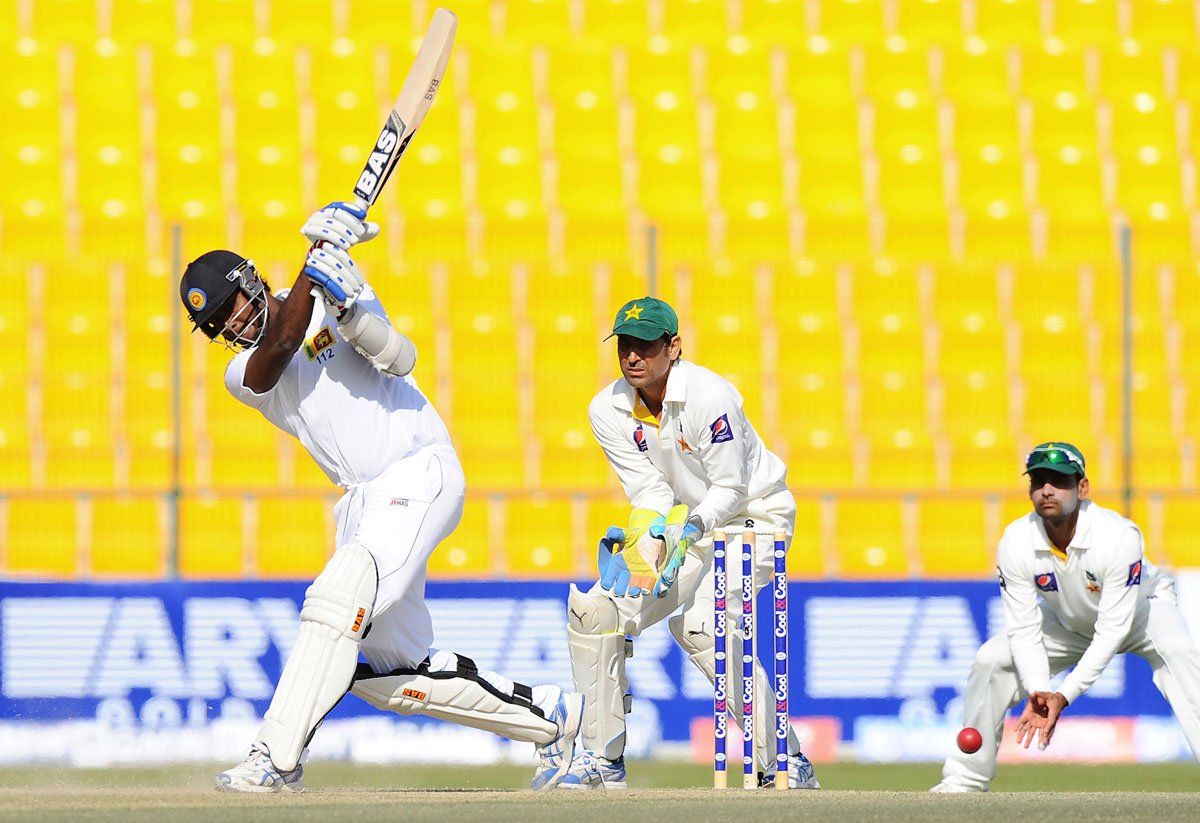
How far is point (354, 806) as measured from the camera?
200 inches

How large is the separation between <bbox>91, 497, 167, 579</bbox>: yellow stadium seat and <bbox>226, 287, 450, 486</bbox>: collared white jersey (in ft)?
14.8

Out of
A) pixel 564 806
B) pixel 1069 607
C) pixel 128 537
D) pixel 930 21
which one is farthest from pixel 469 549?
pixel 930 21

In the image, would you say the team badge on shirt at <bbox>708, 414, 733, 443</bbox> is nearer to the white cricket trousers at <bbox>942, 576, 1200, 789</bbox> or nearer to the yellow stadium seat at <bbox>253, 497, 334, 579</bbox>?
the white cricket trousers at <bbox>942, 576, 1200, 789</bbox>

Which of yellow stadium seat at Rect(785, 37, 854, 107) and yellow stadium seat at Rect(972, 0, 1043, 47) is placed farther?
yellow stadium seat at Rect(972, 0, 1043, 47)

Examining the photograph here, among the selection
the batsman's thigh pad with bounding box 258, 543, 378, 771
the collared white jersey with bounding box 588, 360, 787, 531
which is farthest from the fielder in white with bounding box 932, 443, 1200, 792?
the batsman's thigh pad with bounding box 258, 543, 378, 771

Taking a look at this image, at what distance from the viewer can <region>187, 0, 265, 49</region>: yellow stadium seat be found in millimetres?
13414

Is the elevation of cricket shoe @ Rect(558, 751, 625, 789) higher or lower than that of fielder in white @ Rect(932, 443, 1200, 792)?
lower

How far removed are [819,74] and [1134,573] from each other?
7.31m

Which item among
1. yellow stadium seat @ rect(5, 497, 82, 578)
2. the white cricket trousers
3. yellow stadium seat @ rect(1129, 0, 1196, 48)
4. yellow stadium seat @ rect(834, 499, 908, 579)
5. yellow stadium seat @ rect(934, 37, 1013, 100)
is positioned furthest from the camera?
yellow stadium seat @ rect(1129, 0, 1196, 48)

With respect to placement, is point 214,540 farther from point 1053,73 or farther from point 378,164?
point 1053,73

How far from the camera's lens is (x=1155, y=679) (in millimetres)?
6668

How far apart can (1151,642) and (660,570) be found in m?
1.80

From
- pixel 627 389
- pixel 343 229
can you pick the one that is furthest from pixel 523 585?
pixel 343 229

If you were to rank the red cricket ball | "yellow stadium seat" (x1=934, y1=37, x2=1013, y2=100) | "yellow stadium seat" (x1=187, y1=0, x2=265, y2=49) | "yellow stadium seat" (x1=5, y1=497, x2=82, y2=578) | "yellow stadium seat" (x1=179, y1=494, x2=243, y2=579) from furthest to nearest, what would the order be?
"yellow stadium seat" (x1=187, y1=0, x2=265, y2=49), "yellow stadium seat" (x1=934, y1=37, x2=1013, y2=100), "yellow stadium seat" (x1=179, y1=494, x2=243, y2=579), "yellow stadium seat" (x1=5, y1=497, x2=82, y2=578), the red cricket ball
